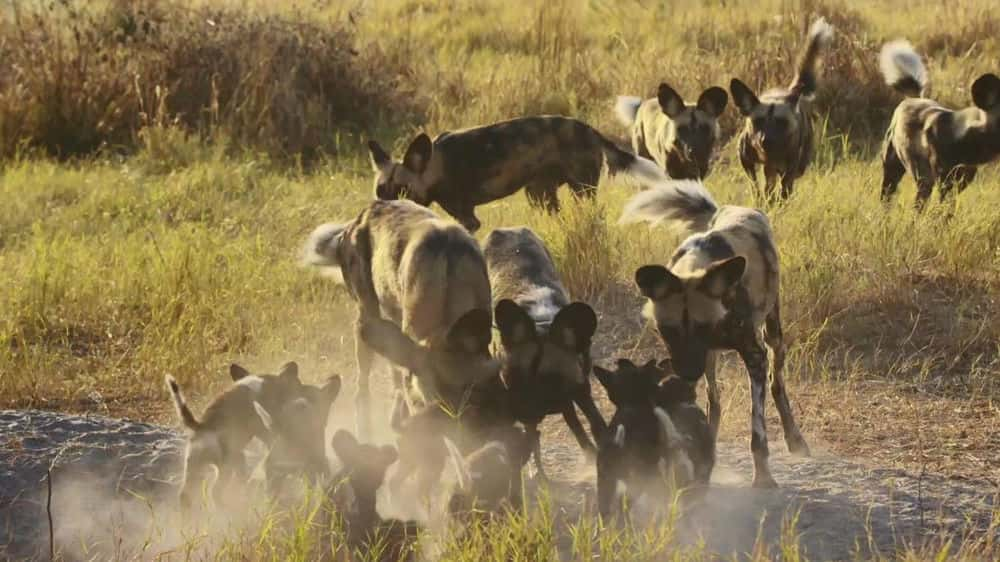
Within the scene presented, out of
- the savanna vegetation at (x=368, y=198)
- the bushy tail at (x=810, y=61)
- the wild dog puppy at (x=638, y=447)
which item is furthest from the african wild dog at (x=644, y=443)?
the bushy tail at (x=810, y=61)

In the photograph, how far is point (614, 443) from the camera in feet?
13.7

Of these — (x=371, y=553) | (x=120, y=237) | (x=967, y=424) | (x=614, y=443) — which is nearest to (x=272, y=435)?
(x=371, y=553)

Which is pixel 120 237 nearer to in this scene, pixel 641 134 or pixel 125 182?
pixel 125 182

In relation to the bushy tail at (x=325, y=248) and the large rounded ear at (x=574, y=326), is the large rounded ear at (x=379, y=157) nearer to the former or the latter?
the bushy tail at (x=325, y=248)

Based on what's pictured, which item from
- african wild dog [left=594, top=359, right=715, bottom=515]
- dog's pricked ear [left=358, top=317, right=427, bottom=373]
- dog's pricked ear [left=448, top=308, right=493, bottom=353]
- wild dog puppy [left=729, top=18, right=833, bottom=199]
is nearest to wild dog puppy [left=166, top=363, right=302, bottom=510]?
dog's pricked ear [left=358, top=317, right=427, bottom=373]

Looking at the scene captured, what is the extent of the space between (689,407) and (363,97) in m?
6.72

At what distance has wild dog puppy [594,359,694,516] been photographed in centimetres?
414

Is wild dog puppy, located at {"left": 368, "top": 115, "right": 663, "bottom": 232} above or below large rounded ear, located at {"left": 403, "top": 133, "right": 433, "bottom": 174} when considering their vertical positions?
below

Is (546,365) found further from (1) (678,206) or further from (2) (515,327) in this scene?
(1) (678,206)

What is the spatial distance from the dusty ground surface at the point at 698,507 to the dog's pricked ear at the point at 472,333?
1.71ft

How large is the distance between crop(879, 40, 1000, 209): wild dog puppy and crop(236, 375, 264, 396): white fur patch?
390cm

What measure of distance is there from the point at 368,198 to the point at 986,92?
136 inches

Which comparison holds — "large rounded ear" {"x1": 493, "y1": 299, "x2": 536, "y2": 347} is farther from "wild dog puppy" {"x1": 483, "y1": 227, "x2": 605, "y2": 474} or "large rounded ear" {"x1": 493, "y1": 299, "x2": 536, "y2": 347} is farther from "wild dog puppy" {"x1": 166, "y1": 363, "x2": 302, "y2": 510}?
"wild dog puppy" {"x1": 166, "y1": 363, "x2": 302, "y2": 510}

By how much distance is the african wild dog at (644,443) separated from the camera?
4.16 meters
